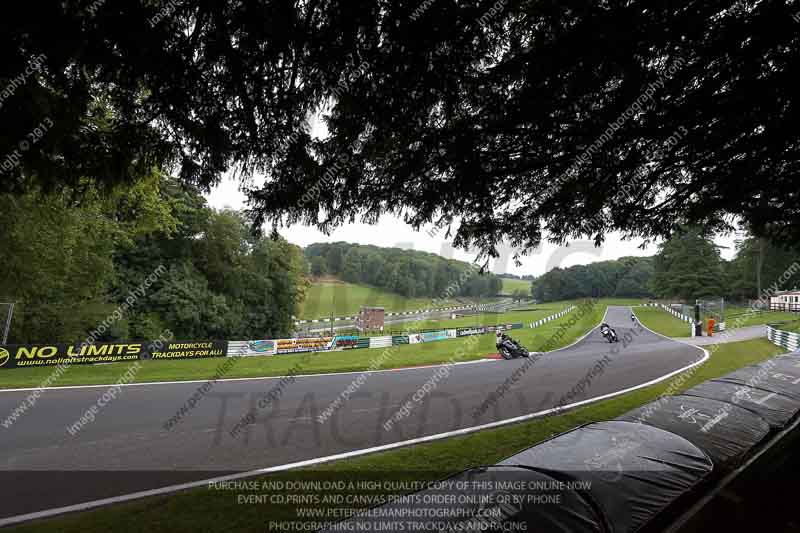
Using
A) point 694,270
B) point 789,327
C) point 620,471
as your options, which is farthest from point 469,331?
point 694,270

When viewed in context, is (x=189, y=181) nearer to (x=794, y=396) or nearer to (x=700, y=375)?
(x=794, y=396)

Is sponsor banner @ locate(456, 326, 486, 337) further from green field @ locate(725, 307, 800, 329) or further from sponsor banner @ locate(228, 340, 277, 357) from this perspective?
green field @ locate(725, 307, 800, 329)

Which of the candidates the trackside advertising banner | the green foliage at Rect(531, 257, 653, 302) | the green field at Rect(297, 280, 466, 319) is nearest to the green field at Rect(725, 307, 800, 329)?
the green foliage at Rect(531, 257, 653, 302)

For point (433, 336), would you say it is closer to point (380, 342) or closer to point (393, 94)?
point (380, 342)

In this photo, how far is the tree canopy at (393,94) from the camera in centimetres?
224

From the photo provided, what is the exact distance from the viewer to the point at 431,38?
254 centimetres

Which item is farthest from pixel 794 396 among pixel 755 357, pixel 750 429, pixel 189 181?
pixel 755 357

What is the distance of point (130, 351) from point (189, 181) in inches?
682

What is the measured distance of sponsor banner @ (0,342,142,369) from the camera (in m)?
13.6

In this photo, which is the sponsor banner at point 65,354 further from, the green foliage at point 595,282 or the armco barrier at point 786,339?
the green foliage at point 595,282

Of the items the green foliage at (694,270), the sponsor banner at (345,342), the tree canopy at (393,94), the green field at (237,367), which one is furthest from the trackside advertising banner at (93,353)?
the green foliage at (694,270)

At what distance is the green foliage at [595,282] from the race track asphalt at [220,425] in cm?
6100

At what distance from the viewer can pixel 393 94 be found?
2.82 metres

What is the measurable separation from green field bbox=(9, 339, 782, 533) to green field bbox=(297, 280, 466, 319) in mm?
46849
